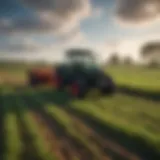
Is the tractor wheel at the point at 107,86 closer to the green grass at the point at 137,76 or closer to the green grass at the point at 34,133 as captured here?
the green grass at the point at 137,76

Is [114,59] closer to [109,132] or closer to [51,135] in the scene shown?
[109,132]

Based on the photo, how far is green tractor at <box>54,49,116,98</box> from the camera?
73.7 inches

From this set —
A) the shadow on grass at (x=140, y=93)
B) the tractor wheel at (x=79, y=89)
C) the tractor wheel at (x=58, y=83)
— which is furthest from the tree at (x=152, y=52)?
the tractor wheel at (x=58, y=83)

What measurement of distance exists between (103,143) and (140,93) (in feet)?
1.33

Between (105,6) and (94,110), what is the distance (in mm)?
664

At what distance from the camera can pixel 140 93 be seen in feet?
6.09

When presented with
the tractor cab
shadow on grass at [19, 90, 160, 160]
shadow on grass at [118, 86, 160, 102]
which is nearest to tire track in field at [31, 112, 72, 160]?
shadow on grass at [19, 90, 160, 160]

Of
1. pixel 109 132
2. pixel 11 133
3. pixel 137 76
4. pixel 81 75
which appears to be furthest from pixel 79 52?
pixel 11 133

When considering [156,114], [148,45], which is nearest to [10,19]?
[148,45]

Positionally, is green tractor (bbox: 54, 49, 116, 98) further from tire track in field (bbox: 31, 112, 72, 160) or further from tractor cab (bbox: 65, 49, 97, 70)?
tire track in field (bbox: 31, 112, 72, 160)

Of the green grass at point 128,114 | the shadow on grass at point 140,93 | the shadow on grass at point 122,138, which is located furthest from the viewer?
the shadow on grass at point 140,93

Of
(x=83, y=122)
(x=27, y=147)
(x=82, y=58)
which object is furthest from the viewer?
(x=82, y=58)

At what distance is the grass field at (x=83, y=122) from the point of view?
1.62 metres

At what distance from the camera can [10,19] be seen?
Result: 74.0 inches
